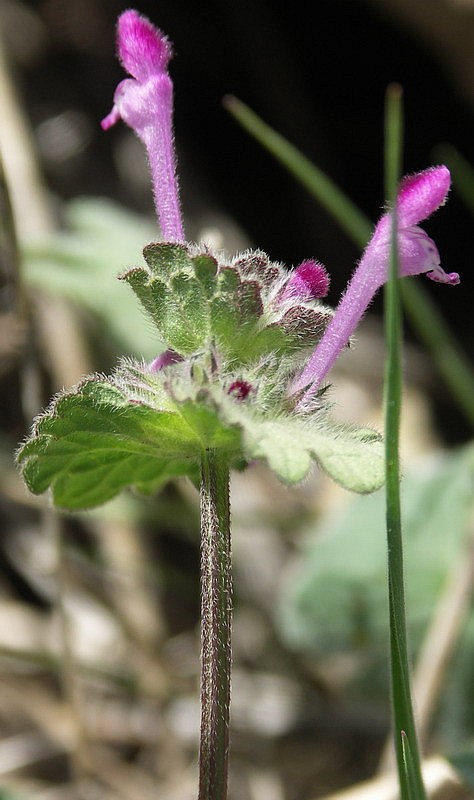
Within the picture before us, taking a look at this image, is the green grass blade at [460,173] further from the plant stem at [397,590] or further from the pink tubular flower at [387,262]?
the plant stem at [397,590]

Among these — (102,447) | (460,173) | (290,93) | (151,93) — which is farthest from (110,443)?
(290,93)

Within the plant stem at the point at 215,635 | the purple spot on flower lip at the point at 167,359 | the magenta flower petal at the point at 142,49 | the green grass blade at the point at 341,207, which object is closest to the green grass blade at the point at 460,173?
the green grass blade at the point at 341,207

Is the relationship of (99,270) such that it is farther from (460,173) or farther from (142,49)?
(142,49)

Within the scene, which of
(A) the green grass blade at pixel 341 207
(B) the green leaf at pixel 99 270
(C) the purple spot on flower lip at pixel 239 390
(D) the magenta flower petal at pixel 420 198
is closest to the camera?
(C) the purple spot on flower lip at pixel 239 390

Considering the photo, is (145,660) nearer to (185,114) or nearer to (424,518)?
(424,518)

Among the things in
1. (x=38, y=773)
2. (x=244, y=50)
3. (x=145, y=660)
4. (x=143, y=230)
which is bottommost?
(x=38, y=773)

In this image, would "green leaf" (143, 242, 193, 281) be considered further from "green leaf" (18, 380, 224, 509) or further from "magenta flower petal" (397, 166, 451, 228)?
"magenta flower petal" (397, 166, 451, 228)

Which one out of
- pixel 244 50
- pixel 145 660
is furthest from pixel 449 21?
pixel 145 660

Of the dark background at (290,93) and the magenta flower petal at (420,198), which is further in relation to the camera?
the dark background at (290,93)
